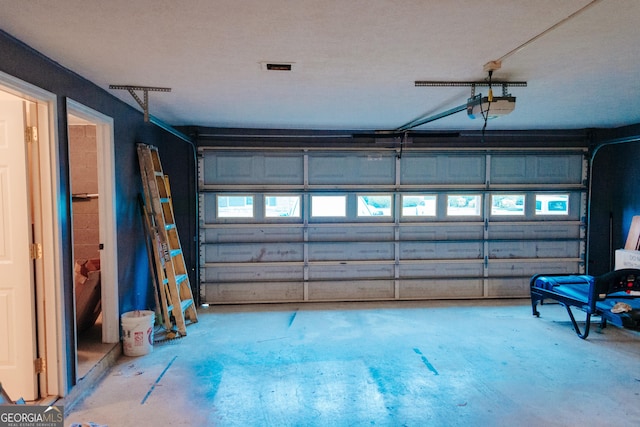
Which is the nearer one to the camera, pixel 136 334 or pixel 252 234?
pixel 136 334

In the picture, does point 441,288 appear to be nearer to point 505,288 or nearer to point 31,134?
point 505,288

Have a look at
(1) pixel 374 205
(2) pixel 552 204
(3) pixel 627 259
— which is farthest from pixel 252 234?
(3) pixel 627 259

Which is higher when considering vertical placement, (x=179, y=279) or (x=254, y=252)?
(x=254, y=252)

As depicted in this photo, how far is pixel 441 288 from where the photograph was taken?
20.0ft

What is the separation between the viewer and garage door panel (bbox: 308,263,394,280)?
5961 mm

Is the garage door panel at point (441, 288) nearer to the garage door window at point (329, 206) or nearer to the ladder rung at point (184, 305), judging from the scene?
the garage door window at point (329, 206)

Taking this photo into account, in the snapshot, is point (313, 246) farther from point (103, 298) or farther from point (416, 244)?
point (103, 298)

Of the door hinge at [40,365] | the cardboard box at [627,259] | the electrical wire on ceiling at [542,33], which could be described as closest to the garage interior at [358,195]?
the electrical wire on ceiling at [542,33]

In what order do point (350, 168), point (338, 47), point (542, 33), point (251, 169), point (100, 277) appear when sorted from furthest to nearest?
point (350, 168) < point (251, 169) < point (100, 277) < point (338, 47) < point (542, 33)

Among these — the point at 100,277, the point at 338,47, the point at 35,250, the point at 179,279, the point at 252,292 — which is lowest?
the point at 252,292

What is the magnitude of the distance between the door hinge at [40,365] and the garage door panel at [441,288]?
179 inches

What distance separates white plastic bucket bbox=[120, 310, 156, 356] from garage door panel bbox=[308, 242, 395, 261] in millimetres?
2604

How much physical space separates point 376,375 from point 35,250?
279cm

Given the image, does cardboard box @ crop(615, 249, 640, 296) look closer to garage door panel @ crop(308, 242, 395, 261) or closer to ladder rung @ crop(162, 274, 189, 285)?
garage door panel @ crop(308, 242, 395, 261)
